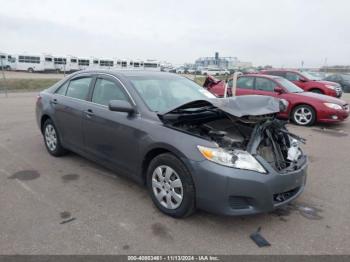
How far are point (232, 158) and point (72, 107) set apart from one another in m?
2.75

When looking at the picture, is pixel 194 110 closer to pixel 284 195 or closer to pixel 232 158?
pixel 232 158

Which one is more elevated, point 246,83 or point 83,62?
point 83,62

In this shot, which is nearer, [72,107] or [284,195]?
[284,195]

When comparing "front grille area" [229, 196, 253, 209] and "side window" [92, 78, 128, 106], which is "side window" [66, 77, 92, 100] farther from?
"front grille area" [229, 196, 253, 209]

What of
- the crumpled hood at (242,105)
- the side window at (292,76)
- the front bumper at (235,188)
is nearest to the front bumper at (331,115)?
the side window at (292,76)

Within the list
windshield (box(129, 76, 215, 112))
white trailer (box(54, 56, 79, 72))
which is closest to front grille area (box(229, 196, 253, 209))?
windshield (box(129, 76, 215, 112))

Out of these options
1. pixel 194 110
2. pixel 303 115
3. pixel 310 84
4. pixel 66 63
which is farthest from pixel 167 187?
pixel 66 63

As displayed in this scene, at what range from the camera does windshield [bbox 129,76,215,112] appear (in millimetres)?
3689

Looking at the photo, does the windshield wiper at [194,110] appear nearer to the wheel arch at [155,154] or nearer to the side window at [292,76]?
the wheel arch at [155,154]

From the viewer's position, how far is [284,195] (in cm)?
305

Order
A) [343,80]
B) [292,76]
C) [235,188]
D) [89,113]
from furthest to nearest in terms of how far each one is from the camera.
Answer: [343,80] → [292,76] → [89,113] → [235,188]

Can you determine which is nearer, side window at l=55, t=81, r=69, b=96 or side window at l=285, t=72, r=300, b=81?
side window at l=55, t=81, r=69, b=96

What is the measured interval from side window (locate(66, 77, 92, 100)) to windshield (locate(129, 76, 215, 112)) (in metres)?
0.87

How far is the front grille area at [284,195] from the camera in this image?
2.94 metres
